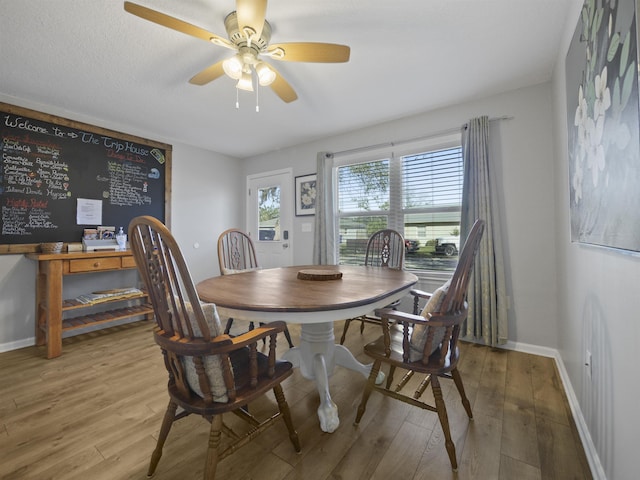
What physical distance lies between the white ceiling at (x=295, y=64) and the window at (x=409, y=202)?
0.53 m

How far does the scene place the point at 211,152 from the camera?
427 centimetres

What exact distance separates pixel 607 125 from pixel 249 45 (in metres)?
1.70

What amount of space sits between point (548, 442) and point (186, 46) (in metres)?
3.18

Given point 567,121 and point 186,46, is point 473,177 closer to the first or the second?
point 567,121

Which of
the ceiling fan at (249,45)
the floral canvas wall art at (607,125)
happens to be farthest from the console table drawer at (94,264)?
the floral canvas wall art at (607,125)

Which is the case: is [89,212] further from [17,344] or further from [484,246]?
[484,246]

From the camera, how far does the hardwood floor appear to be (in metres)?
1.18

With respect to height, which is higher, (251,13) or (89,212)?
(251,13)

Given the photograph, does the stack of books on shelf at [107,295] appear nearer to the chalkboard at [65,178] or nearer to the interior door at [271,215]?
the chalkboard at [65,178]

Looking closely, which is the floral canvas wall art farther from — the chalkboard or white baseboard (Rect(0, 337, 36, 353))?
white baseboard (Rect(0, 337, 36, 353))

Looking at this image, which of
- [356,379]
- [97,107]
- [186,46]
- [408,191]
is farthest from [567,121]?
[97,107]

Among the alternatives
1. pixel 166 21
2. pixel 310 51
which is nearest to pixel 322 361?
pixel 310 51

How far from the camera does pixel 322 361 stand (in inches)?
61.6

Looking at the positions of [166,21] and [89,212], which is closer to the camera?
[166,21]
